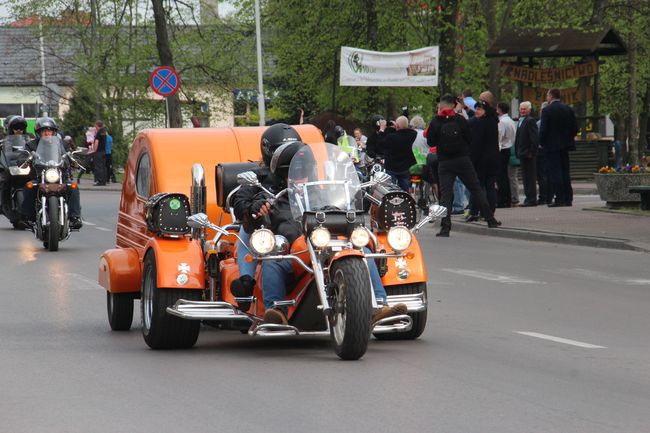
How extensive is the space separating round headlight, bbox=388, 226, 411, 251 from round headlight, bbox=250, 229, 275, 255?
29.9 inches

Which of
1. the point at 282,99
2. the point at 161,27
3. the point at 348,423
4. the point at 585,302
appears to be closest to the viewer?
the point at 348,423

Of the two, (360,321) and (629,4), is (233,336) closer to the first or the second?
(360,321)

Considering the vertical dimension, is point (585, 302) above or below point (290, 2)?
below

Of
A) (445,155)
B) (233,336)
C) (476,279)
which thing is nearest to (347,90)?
(445,155)

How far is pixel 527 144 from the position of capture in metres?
26.8

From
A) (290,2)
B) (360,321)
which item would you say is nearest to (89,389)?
(360,321)

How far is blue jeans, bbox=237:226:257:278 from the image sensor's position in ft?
32.8

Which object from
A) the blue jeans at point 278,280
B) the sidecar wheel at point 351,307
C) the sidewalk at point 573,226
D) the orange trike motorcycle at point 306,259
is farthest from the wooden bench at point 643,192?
the sidecar wheel at point 351,307

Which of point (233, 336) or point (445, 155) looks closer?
point (233, 336)

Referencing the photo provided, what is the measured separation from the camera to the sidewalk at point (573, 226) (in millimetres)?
20078

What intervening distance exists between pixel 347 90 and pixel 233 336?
4015 centimetres

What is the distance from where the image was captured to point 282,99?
218 feet

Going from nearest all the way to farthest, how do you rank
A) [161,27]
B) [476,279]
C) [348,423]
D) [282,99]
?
[348,423]
[476,279]
[161,27]
[282,99]

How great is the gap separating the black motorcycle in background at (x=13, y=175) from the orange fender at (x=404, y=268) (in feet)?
39.5
